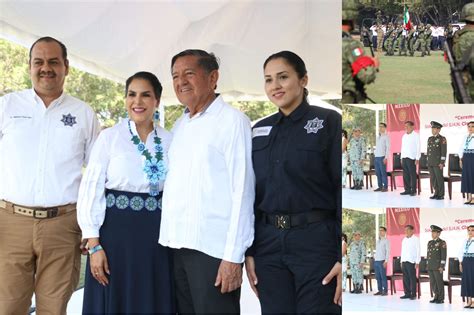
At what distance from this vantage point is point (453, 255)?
300 cm

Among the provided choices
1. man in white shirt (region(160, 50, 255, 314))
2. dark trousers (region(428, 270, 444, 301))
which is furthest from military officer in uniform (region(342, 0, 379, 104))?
dark trousers (region(428, 270, 444, 301))

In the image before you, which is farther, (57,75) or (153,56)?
(153,56)

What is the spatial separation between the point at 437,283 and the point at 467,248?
8.0 inches

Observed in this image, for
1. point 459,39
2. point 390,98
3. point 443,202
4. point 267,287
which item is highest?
point 459,39

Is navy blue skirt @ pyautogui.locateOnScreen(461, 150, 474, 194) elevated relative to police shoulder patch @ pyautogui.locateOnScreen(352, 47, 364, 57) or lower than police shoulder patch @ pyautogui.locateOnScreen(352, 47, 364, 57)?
lower

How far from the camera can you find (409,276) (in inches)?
118

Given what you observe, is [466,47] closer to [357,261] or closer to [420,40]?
[420,40]

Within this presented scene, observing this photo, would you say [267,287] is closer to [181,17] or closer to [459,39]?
[459,39]

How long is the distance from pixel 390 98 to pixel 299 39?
93 cm

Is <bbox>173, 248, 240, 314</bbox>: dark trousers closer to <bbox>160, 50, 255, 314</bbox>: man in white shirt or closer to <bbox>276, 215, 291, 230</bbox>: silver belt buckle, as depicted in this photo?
<bbox>160, 50, 255, 314</bbox>: man in white shirt

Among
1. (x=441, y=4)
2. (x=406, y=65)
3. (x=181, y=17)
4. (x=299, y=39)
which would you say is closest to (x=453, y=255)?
(x=406, y=65)

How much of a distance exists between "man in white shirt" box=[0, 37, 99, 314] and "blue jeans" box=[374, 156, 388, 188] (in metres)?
1.34

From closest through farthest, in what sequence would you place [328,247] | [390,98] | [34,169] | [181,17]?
[328,247] → [390,98] → [34,169] → [181,17]

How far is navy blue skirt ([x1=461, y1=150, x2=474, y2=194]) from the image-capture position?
2941 mm
